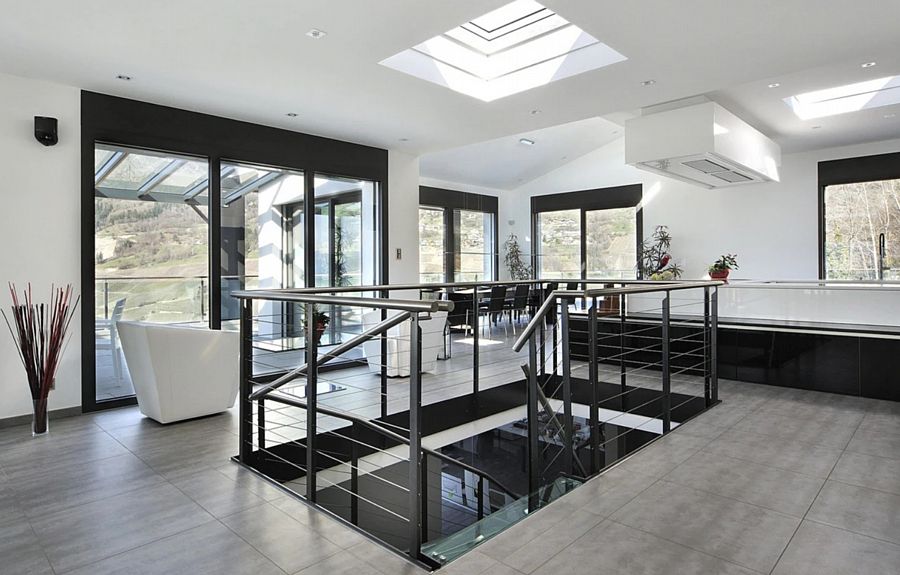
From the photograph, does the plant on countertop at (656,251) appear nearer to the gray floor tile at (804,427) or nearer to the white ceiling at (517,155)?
the white ceiling at (517,155)

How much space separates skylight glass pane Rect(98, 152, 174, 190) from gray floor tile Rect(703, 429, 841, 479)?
194 inches

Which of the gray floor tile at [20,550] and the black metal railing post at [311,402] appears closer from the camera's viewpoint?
the gray floor tile at [20,550]

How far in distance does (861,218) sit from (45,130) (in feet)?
31.2

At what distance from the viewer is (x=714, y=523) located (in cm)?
234

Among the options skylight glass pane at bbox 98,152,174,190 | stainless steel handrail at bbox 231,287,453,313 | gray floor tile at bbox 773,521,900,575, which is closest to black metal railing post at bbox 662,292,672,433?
gray floor tile at bbox 773,521,900,575

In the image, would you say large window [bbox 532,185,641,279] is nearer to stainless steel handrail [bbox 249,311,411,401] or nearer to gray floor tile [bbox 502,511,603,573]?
stainless steel handrail [bbox 249,311,411,401]

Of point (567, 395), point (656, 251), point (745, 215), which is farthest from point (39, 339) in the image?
point (745, 215)

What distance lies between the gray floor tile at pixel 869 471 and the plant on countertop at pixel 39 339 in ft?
16.4

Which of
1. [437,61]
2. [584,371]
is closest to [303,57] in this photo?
[437,61]

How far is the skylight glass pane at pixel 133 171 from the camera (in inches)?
181

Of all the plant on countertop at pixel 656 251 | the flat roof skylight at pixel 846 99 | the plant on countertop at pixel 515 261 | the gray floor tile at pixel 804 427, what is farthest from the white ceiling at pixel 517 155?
the gray floor tile at pixel 804 427

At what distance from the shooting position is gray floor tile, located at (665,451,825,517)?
257 centimetres

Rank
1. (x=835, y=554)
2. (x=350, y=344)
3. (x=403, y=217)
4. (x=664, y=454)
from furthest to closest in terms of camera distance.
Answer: (x=403, y=217) → (x=664, y=454) → (x=350, y=344) → (x=835, y=554)

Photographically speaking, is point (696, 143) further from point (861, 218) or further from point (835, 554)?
point (835, 554)
